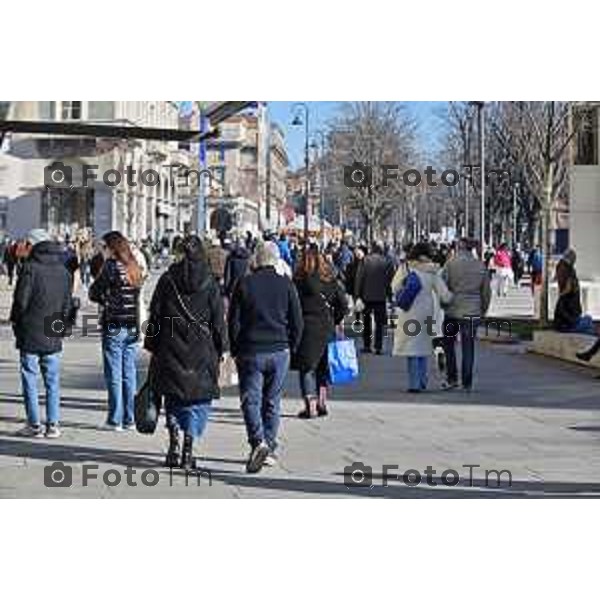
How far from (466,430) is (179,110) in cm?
396

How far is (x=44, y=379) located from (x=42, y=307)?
2.01 ft

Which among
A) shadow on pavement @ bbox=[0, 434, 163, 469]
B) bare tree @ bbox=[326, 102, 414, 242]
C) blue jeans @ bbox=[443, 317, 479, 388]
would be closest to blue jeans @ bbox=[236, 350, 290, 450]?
shadow on pavement @ bbox=[0, 434, 163, 469]

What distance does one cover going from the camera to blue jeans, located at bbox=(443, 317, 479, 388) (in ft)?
47.4

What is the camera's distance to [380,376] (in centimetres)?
1622

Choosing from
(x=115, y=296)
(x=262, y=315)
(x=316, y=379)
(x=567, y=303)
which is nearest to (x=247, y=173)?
(x=115, y=296)

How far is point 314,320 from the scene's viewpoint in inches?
482

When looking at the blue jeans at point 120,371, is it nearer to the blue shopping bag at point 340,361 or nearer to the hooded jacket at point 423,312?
the blue shopping bag at point 340,361

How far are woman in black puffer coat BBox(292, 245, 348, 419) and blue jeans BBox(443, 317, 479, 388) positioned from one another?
7.13ft

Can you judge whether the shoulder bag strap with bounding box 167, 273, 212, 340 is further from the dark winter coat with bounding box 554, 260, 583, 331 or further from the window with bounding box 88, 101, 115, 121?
the dark winter coat with bounding box 554, 260, 583, 331

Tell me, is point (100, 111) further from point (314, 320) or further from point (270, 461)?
point (314, 320)

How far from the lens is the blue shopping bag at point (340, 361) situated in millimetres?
12641

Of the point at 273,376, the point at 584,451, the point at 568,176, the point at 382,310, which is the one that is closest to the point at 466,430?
the point at 584,451
